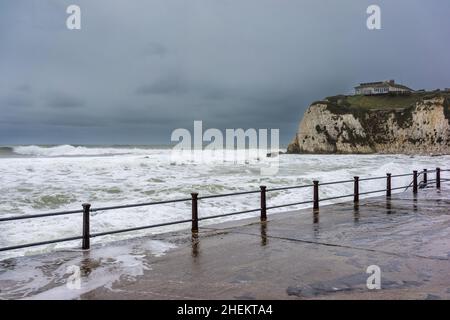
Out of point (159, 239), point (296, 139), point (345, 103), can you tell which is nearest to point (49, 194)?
point (159, 239)

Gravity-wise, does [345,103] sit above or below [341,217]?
above

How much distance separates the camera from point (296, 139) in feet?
447

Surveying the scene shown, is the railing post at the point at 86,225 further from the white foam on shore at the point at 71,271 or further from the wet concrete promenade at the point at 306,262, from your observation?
the wet concrete promenade at the point at 306,262

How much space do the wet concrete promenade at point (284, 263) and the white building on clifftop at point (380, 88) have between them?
169986 millimetres

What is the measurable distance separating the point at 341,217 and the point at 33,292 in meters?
9.55

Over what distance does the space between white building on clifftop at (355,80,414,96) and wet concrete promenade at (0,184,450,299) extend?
16999cm

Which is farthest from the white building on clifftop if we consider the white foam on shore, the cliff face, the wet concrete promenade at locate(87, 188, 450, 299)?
the white foam on shore

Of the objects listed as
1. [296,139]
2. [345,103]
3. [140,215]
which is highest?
[345,103]

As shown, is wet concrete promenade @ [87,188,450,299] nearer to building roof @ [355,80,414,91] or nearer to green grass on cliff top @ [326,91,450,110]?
green grass on cliff top @ [326,91,450,110]

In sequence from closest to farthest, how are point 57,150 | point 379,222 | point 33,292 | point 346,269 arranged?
1. point 33,292
2. point 346,269
3. point 379,222
4. point 57,150

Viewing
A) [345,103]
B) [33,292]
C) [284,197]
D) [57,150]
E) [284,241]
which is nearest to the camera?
[33,292]

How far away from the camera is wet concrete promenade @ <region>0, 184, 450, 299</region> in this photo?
5.83 m

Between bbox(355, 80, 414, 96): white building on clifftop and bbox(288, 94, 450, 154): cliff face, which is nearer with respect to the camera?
bbox(288, 94, 450, 154): cliff face

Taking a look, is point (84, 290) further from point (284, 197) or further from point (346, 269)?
point (284, 197)
